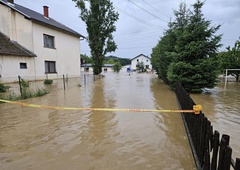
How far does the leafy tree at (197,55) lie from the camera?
34.7ft

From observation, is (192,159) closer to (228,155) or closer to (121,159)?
(121,159)

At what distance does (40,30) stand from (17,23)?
2118 mm

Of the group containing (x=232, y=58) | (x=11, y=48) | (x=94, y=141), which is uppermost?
(x=11, y=48)

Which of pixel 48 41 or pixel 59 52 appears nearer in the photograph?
pixel 48 41

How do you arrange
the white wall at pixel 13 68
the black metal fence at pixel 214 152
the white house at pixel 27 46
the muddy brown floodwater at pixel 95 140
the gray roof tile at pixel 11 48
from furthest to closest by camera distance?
the white house at pixel 27 46, the gray roof tile at pixel 11 48, the white wall at pixel 13 68, the muddy brown floodwater at pixel 95 140, the black metal fence at pixel 214 152

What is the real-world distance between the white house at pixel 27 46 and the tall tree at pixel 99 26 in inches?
334

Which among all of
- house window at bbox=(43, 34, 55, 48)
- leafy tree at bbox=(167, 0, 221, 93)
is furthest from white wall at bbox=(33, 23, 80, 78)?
leafy tree at bbox=(167, 0, 221, 93)

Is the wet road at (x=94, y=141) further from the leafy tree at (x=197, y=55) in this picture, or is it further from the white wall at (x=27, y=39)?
the white wall at (x=27, y=39)

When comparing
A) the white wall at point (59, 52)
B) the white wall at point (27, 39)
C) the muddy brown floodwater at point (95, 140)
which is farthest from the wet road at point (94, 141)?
the white wall at point (59, 52)

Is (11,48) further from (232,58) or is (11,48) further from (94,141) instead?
(232,58)

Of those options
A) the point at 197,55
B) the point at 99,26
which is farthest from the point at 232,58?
the point at 99,26

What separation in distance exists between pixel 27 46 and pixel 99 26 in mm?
14470

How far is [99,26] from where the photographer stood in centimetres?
2927

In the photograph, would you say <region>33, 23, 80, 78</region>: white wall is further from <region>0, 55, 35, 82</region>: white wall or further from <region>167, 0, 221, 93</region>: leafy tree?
<region>167, 0, 221, 93</region>: leafy tree
